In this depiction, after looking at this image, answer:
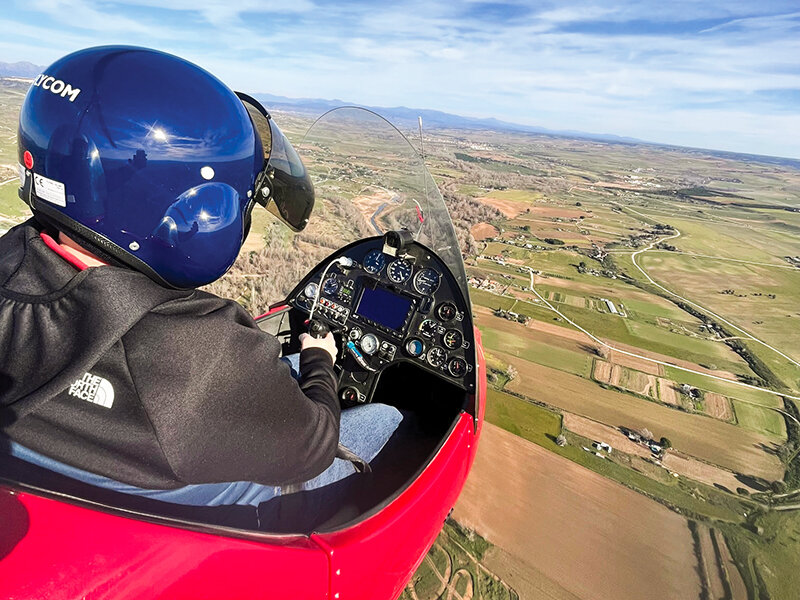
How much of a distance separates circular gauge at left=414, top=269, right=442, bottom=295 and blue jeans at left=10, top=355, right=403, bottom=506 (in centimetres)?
81

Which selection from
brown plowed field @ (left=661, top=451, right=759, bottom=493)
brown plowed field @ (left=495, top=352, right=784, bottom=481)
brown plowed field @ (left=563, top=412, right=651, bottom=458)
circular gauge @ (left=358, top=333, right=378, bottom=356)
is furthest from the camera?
brown plowed field @ (left=495, top=352, right=784, bottom=481)

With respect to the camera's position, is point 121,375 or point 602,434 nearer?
point 121,375

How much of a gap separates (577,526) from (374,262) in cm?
613

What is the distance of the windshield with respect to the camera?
2.66m

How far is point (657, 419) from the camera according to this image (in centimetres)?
1027

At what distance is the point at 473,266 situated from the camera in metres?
21.8

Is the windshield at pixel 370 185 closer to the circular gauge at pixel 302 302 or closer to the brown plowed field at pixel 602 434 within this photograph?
the circular gauge at pixel 302 302

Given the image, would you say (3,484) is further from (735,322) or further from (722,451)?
(735,322)

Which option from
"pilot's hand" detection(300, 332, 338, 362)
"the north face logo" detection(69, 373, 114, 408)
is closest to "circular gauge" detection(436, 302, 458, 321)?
"pilot's hand" detection(300, 332, 338, 362)

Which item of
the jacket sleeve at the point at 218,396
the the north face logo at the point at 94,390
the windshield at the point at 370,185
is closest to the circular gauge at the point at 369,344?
the windshield at the point at 370,185

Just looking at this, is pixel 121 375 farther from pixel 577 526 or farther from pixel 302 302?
pixel 577 526

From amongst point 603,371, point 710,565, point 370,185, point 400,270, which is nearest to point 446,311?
point 400,270

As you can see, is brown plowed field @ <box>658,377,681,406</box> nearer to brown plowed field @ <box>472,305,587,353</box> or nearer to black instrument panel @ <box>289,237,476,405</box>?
brown plowed field @ <box>472,305,587,353</box>

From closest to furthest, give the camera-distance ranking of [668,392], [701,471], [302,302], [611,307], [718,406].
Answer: [302,302] < [701,471] < [718,406] < [668,392] < [611,307]
